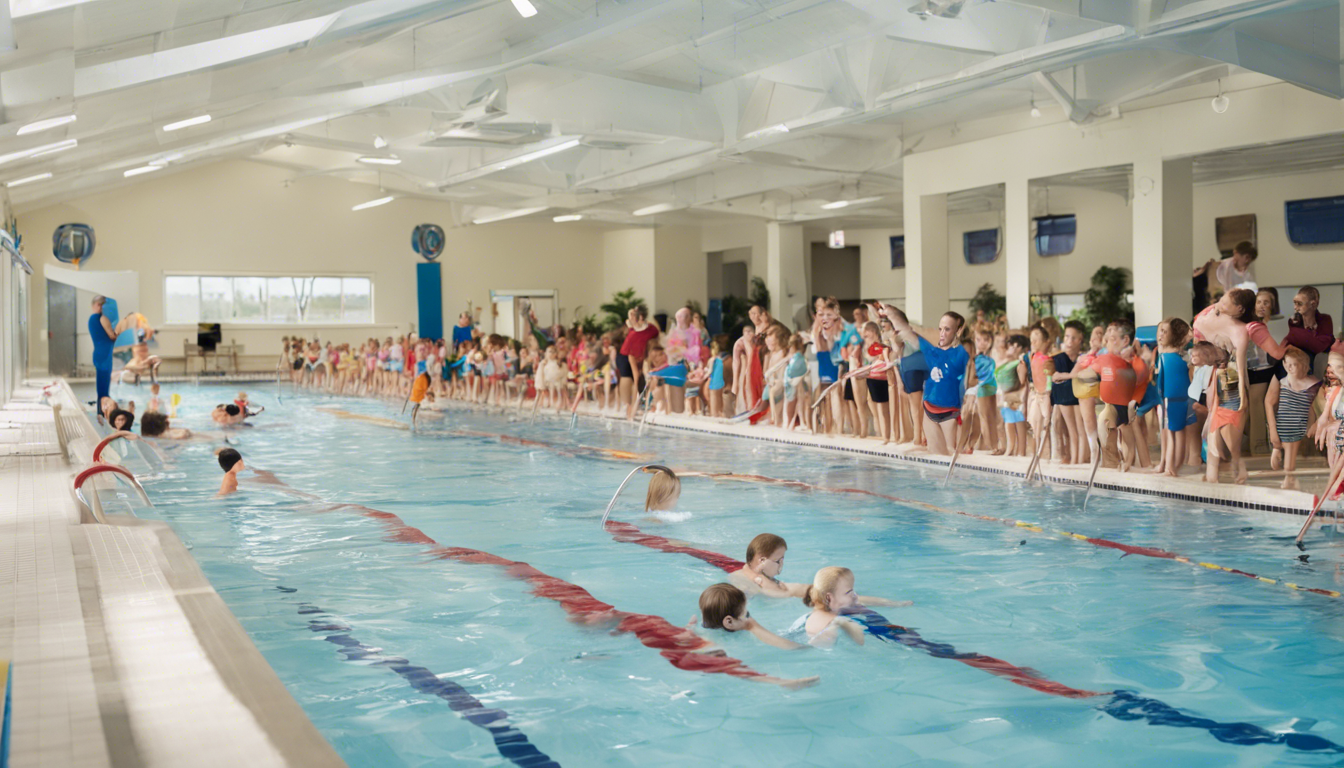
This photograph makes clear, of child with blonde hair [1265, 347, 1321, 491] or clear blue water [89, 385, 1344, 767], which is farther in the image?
child with blonde hair [1265, 347, 1321, 491]

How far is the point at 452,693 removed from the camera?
3832 mm

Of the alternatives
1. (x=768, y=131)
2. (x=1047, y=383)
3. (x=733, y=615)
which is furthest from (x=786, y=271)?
(x=733, y=615)

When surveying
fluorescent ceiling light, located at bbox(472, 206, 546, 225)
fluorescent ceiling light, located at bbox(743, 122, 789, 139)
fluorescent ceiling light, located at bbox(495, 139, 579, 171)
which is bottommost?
fluorescent ceiling light, located at bbox(743, 122, 789, 139)

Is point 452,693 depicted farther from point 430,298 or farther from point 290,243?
point 430,298

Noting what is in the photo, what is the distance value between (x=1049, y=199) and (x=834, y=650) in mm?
18411

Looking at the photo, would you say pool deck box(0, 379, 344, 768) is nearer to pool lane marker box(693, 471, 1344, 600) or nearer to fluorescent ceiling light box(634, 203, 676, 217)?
pool lane marker box(693, 471, 1344, 600)

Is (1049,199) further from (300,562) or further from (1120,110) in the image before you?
(300,562)

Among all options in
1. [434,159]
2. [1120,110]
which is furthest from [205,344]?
[1120,110]

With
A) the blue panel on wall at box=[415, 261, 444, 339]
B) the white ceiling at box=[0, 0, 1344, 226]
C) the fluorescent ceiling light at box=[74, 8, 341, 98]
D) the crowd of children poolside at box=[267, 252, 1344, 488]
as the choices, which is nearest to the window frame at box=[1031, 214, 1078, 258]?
the white ceiling at box=[0, 0, 1344, 226]

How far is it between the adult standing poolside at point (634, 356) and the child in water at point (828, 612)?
31.6 ft

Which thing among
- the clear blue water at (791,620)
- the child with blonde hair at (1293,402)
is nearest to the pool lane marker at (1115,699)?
the clear blue water at (791,620)

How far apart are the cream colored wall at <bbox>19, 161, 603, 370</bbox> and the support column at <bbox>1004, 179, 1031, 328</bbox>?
17.8 m

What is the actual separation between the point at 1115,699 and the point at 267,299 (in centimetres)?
2654

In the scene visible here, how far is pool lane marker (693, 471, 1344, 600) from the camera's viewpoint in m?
5.14
